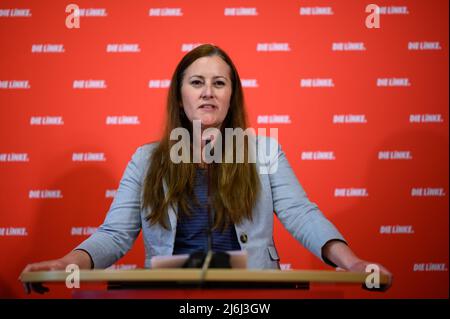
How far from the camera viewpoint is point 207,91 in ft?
6.14

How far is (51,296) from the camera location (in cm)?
278

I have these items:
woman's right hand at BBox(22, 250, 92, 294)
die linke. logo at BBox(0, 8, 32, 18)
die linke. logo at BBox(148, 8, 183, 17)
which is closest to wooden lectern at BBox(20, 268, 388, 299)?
woman's right hand at BBox(22, 250, 92, 294)

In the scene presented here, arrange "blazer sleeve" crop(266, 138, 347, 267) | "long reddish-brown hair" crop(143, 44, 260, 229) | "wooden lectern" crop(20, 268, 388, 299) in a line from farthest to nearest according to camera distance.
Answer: "long reddish-brown hair" crop(143, 44, 260, 229)
"blazer sleeve" crop(266, 138, 347, 267)
"wooden lectern" crop(20, 268, 388, 299)

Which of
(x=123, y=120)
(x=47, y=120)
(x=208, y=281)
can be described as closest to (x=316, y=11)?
(x=123, y=120)

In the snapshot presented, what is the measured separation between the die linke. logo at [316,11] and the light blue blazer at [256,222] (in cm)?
137

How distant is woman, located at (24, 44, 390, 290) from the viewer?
1.67m

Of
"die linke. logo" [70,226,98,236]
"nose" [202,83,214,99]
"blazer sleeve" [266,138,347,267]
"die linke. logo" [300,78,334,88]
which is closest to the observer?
"blazer sleeve" [266,138,347,267]

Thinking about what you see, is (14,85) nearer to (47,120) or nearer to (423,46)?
(47,120)

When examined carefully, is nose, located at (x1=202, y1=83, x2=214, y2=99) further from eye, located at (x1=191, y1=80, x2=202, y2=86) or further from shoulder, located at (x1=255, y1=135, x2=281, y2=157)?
shoulder, located at (x1=255, y1=135, x2=281, y2=157)

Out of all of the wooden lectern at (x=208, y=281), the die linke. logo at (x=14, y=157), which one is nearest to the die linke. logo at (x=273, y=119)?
the die linke. logo at (x=14, y=157)

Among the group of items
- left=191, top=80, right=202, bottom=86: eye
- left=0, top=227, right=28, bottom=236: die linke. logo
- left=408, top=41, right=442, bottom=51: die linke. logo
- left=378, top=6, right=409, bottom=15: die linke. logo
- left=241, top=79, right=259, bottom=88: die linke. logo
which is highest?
left=378, top=6, right=409, bottom=15: die linke. logo
